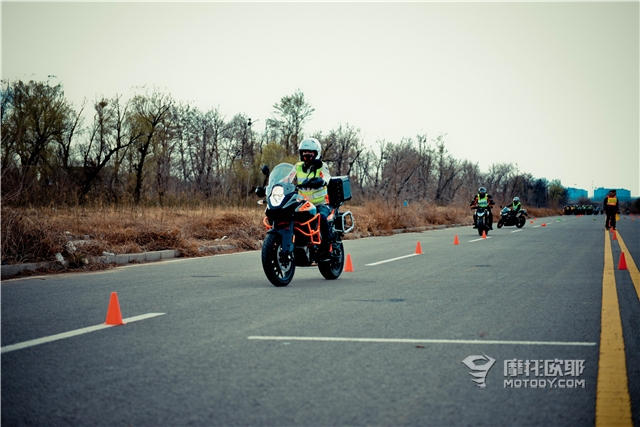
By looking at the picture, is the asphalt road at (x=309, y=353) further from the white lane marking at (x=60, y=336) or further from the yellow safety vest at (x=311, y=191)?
the yellow safety vest at (x=311, y=191)

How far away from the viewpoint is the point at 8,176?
17.2 metres

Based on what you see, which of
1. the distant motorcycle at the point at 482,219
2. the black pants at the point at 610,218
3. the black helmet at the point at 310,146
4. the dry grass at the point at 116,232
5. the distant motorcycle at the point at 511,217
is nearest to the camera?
the black helmet at the point at 310,146

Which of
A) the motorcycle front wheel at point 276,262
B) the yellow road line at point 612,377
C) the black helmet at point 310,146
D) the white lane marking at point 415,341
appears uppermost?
the black helmet at point 310,146

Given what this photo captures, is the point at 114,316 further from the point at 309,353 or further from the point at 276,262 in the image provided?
the point at 276,262

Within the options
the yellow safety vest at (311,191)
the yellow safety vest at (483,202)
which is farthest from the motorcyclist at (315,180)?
the yellow safety vest at (483,202)

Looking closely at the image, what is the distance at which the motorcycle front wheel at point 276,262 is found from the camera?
9.52 meters

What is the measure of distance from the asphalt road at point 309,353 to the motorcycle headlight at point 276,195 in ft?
4.18

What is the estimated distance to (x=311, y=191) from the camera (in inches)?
416

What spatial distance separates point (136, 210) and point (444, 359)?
679 inches

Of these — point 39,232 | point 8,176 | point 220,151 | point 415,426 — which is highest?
point 220,151

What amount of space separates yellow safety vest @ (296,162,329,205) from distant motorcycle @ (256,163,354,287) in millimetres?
140

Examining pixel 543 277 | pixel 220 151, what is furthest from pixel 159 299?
pixel 220 151

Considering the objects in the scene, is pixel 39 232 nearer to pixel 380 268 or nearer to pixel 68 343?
pixel 380 268

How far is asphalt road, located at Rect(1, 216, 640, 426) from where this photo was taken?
400 cm
